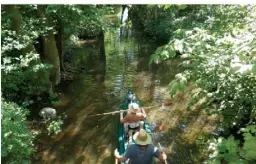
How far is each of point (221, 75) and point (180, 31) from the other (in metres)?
2.44

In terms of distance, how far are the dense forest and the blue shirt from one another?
3.64 feet

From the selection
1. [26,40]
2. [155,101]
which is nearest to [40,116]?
[26,40]

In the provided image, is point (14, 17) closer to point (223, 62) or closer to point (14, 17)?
point (14, 17)

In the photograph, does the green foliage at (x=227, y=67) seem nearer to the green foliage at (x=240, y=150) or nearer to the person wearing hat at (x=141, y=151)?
the green foliage at (x=240, y=150)

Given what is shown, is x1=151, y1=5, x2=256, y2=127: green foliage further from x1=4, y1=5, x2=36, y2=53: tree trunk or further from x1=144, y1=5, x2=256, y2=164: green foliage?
x1=4, y1=5, x2=36, y2=53: tree trunk

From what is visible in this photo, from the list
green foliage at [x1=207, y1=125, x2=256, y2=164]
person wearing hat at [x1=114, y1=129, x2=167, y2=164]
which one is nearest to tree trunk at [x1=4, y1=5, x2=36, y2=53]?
person wearing hat at [x1=114, y1=129, x2=167, y2=164]


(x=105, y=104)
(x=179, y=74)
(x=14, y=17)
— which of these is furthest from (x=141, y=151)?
(x=14, y=17)

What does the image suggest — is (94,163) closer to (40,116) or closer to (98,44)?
(40,116)

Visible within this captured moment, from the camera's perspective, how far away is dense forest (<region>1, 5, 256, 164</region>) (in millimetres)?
3324

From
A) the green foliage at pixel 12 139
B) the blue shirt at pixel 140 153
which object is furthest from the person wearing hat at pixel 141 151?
the green foliage at pixel 12 139

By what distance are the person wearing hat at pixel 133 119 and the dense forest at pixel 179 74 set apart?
56.7 inches

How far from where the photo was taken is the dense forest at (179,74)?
3324 millimetres

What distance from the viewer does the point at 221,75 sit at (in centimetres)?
617

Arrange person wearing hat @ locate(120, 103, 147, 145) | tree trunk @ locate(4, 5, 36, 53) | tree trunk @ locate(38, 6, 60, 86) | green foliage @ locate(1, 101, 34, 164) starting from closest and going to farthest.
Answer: green foliage @ locate(1, 101, 34, 164) → person wearing hat @ locate(120, 103, 147, 145) → tree trunk @ locate(4, 5, 36, 53) → tree trunk @ locate(38, 6, 60, 86)
